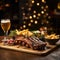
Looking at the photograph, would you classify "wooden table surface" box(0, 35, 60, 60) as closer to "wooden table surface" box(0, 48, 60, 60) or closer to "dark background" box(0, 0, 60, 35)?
"wooden table surface" box(0, 48, 60, 60)

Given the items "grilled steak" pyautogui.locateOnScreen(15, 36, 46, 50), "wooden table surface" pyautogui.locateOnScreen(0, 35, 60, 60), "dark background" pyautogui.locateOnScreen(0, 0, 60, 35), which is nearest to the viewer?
"wooden table surface" pyautogui.locateOnScreen(0, 35, 60, 60)

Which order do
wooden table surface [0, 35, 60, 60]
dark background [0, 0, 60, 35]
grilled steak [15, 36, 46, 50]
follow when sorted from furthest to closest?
dark background [0, 0, 60, 35] < grilled steak [15, 36, 46, 50] < wooden table surface [0, 35, 60, 60]

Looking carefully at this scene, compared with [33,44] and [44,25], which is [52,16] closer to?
[44,25]

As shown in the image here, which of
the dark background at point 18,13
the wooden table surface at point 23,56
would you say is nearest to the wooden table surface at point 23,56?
the wooden table surface at point 23,56

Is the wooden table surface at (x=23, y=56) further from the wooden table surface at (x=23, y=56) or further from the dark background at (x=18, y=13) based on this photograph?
the dark background at (x=18, y=13)

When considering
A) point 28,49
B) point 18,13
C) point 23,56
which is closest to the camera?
point 23,56

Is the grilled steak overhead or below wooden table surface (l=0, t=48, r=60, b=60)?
overhead

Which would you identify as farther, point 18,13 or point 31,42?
point 18,13

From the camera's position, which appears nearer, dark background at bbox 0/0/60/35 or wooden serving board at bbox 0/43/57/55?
wooden serving board at bbox 0/43/57/55

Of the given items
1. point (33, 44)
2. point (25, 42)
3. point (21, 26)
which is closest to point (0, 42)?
point (25, 42)

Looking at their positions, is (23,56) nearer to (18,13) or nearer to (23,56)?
(23,56)

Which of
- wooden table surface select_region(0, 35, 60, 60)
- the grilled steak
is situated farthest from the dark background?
wooden table surface select_region(0, 35, 60, 60)

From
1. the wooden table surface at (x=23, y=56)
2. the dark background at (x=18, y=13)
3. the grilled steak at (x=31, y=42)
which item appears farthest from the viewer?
the dark background at (x=18, y=13)

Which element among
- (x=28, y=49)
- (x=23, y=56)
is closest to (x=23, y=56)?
(x=23, y=56)
